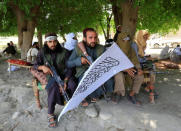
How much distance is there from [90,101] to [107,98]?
1.26 ft

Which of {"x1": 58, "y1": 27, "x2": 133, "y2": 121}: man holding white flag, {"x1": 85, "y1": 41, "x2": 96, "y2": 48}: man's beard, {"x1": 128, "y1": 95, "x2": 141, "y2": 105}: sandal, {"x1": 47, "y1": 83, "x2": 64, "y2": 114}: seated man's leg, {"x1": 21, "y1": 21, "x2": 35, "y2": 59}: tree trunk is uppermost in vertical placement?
{"x1": 21, "y1": 21, "x2": 35, "y2": 59}: tree trunk

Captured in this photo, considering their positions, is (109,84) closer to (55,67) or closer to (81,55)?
(81,55)

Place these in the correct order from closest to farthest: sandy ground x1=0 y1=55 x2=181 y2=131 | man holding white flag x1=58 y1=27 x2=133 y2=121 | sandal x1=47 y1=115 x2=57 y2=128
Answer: man holding white flag x1=58 y1=27 x2=133 y2=121 < sandy ground x1=0 y1=55 x2=181 y2=131 < sandal x1=47 y1=115 x2=57 y2=128

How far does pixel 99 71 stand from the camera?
2.49 m

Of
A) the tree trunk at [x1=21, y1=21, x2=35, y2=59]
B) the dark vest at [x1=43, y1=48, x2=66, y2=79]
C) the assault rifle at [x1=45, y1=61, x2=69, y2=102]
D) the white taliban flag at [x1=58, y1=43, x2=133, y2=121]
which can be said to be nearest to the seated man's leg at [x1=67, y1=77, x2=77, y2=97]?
the assault rifle at [x1=45, y1=61, x2=69, y2=102]

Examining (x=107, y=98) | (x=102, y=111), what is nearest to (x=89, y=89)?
(x=102, y=111)

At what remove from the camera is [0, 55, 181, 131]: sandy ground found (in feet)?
8.55

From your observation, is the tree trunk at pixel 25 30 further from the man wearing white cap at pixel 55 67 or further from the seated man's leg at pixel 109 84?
the seated man's leg at pixel 109 84

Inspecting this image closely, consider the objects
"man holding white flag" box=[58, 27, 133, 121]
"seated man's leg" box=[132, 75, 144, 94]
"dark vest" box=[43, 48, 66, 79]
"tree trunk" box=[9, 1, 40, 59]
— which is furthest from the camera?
"tree trunk" box=[9, 1, 40, 59]

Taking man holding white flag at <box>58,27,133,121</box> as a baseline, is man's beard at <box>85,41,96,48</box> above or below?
above

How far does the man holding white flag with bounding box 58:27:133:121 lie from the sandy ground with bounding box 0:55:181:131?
2.12 ft

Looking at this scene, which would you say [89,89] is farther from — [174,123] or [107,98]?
[174,123]

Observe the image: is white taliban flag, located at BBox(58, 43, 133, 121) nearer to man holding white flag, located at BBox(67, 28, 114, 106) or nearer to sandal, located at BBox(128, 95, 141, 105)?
man holding white flag, located at BBox(67, 28, 114, 106)

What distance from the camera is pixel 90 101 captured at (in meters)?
3.25
